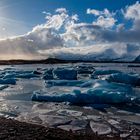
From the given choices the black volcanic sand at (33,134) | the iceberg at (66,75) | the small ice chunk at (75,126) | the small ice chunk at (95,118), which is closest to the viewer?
the black volcanic sand at (33,134)

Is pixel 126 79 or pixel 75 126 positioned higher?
pixel 126 79

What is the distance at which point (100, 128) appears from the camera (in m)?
9.10

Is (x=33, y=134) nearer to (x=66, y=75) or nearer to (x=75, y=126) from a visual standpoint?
(x=75, y=126)

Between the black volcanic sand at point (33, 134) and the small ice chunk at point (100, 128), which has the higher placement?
the black volcanic sand at point (33, 134)

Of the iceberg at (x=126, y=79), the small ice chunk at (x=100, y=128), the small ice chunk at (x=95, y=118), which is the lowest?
the small ice chunk at (x=100, y=128)

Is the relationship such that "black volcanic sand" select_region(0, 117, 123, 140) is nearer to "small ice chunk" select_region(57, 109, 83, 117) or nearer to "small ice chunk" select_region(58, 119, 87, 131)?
"small ice chunk" select_region(58, 119, 87, 131)

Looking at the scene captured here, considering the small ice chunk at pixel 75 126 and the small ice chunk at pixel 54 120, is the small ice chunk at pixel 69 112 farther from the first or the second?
the small ice chunk at pixel 75 126

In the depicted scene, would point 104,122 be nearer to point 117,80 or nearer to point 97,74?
point 117,80

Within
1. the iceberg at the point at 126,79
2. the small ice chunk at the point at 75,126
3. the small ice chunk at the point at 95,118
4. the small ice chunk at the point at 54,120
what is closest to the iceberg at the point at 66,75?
the iceberg at the point at 126,79

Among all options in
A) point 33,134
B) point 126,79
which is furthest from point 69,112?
point 126,79

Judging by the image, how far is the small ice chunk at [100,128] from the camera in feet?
28.6

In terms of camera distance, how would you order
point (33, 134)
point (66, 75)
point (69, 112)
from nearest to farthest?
1. point (33, 134)
2. point (69, 112)
3. point (66, 75)

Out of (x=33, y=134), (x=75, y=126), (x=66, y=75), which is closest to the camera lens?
(x=33, y=134)

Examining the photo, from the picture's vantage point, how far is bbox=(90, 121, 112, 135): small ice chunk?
28.6ft
